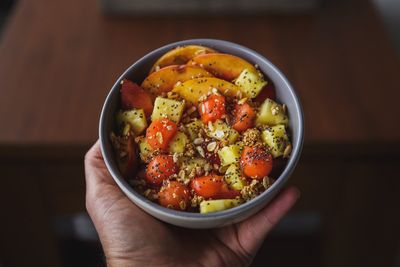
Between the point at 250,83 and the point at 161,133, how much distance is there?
18 cm

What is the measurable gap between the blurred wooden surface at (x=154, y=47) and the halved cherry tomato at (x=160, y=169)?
0.51 meters

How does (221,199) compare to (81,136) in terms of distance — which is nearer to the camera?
(221,199)

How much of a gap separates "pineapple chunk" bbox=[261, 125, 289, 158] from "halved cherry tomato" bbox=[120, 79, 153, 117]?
20 cm

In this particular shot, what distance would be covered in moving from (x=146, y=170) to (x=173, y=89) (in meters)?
0.15

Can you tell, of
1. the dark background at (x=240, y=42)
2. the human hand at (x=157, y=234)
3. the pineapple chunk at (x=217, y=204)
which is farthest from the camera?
the dark background at (x=240, y=42)

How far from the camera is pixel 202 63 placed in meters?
0.90

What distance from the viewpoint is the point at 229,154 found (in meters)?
0.83

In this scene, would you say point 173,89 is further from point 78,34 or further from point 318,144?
point 78,34

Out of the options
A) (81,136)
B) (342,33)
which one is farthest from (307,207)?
(81,136)

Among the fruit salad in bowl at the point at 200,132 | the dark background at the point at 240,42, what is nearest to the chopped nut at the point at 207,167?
the fruit salad in bowl at the point at 200,132

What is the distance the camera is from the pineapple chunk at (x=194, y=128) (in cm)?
86

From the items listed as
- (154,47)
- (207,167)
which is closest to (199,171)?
(207,167)

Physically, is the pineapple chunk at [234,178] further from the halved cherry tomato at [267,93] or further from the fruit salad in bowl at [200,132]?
the halved cherry tomato at [267,93]

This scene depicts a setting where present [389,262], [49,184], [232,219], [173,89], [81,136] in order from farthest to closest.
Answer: [389,262]
[49,184]
[81,136]
[173,89]
[232,219]
